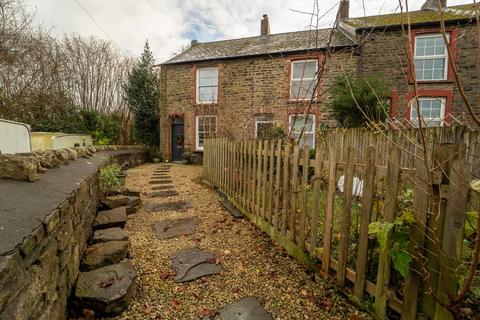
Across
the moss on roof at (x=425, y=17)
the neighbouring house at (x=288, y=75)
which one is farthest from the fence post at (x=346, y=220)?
the moss on roof at (x=425, y=17)

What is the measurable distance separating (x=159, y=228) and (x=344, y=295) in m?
2.54

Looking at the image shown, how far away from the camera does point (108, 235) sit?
2.71 m

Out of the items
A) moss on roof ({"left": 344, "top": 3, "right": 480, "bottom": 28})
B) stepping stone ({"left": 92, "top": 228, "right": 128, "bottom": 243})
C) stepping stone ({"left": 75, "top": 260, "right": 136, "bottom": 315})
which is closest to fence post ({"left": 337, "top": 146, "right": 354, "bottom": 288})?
stepping stone ({"left": 75, "top": 260, "right": 136, "bottom": 315})

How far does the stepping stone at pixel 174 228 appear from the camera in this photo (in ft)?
11.0

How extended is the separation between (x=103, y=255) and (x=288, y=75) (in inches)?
405

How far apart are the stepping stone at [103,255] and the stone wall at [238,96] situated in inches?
316

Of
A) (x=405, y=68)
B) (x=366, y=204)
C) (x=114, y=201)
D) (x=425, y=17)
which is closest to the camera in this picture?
(x=366, y=204)

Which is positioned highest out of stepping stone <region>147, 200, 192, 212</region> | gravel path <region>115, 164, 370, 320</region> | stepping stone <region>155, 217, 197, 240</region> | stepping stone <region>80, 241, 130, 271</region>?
stepping stone <region>80, 241, 130, 271</region>

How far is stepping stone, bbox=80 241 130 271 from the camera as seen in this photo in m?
2.18

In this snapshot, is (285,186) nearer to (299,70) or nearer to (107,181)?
(107,181)

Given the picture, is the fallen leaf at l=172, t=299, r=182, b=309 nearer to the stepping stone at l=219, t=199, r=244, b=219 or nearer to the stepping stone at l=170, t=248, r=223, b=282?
the stepping stone at l=170, t=248, r=223, b=282

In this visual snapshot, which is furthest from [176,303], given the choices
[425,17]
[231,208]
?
[425,17]

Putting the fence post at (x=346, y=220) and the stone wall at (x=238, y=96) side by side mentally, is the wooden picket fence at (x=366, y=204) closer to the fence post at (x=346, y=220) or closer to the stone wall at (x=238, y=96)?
the fence post at (x=346, y=220)

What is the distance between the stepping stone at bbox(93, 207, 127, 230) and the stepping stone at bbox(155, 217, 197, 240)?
19.7 inches
